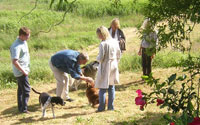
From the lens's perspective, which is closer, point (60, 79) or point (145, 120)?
point (145, 120)

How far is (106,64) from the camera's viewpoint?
6082 millimetres

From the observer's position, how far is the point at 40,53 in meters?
16.1

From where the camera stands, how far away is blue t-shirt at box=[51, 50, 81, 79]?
6.27 meters

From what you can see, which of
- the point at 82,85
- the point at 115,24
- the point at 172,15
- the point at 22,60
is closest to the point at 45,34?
the point at 82,85

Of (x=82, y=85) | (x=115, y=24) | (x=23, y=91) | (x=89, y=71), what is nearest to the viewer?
(x=23, y=91)

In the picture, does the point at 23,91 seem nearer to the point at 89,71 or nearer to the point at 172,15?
the point at 89,71

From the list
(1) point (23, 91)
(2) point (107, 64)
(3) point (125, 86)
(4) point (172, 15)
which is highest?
(4) point (172, 15)

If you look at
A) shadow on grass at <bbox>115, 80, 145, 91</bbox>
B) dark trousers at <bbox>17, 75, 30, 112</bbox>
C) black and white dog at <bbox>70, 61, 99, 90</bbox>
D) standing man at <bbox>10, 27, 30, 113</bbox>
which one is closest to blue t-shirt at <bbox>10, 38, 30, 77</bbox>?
standing man at <bbox>10, 27, 30, 113</bbox>

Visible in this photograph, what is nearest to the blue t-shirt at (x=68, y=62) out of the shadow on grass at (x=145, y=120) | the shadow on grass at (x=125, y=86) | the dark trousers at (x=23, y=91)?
the dark trousers at (x=23, y=91)

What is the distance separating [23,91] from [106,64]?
5.97 feet

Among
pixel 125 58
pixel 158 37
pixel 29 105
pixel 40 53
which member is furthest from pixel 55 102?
pixel 40 53

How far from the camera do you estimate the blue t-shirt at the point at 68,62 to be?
20.6 ft

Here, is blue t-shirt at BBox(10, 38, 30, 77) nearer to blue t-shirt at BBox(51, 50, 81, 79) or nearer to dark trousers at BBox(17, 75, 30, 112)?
dark trousers at BBox(17, 75, 30, 112)

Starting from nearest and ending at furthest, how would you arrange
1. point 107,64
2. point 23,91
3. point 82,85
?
1. point 107,64
2. point 23,91
3. point 82,85
